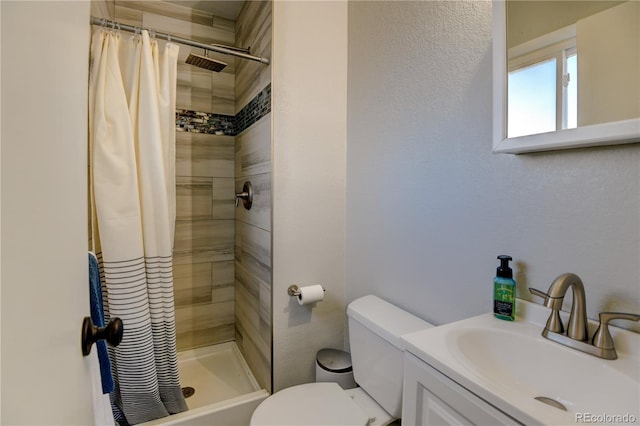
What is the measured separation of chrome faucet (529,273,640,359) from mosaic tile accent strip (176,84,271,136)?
1600 millimetres

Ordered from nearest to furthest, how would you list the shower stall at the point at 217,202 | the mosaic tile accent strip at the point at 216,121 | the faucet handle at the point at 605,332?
the faucet handle at the point at 605,332 < the shower stall at the point at 217,202 < the mosaic tile accent strip at the point at 216,121

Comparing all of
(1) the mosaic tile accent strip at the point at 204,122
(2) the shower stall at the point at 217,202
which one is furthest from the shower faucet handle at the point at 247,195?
(1) the mosaic tile accent strip at the point at 204,122

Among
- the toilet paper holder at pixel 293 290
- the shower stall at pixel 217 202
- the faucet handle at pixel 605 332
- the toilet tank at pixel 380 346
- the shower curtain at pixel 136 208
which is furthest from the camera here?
the shower stall at pixel 217 202

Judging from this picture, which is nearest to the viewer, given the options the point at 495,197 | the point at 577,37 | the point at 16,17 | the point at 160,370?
the point at 16,17

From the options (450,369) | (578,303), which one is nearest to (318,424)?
(450,369)

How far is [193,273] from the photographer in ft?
7.06

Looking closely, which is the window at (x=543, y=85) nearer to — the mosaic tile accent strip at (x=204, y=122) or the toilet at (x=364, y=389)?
the toilet at (x=364, y=389)

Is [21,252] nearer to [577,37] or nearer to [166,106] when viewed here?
[577,37]

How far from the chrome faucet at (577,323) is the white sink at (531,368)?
0.06ft

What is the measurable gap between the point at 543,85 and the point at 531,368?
0.74 meters

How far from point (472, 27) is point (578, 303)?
35.3 inches

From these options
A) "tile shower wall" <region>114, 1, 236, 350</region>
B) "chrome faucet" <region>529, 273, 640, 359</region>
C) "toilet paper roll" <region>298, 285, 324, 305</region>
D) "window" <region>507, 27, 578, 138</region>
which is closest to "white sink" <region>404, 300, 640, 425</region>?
"chrome faucet" <region>529, 273, 640, 359</region>

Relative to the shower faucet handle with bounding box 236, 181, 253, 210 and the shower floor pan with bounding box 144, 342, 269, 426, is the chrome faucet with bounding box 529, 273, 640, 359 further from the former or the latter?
the shower faucet handle with bounding box 236, 181, 253, 210

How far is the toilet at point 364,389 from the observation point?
115cm
